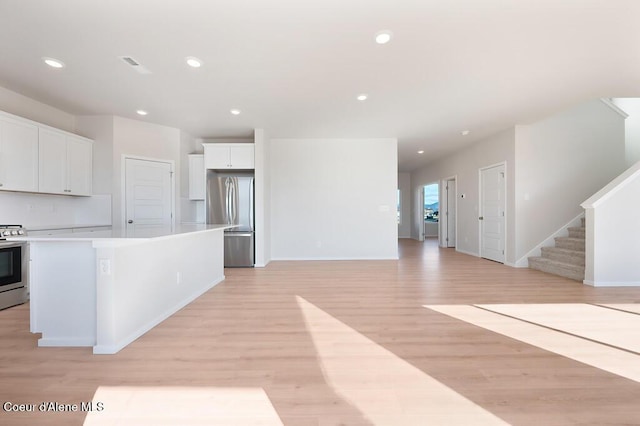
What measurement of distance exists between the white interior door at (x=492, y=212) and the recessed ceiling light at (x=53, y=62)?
23.1 ft

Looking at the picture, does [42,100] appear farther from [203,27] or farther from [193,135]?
[203,27]

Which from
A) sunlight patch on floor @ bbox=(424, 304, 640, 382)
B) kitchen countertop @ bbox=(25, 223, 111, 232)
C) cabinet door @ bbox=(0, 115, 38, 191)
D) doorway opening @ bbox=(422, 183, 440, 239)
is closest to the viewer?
sunlight patch on floor @ bbox=(424, 304, 640, 382)

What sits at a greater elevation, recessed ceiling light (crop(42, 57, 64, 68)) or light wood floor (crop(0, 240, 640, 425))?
recessed ceiling light (crop(42, 57, 64, 68))

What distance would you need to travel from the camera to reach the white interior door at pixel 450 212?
819 centimetres

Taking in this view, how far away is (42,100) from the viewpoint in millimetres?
3924

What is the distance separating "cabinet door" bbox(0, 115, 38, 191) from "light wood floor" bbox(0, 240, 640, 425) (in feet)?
5.14

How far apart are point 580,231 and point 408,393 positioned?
17.3 ft

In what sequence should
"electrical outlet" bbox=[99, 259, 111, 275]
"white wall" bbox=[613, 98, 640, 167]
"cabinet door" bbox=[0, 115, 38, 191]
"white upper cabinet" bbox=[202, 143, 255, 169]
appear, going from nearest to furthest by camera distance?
"electrical outlet" bbox=[99, 259, 111, 275] < "cabinet door" bbox=[0, 115, 38, 191] < "white upper cabinet" bbox=[202, 143, 255, 169] < "white wall" bbox=[613, 98, 640, 167]

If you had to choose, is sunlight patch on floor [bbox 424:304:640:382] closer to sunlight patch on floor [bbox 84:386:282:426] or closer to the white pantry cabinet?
sunlight patch on floor [bbox 84:386:282:426]

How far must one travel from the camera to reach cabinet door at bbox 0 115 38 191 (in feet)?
10.8

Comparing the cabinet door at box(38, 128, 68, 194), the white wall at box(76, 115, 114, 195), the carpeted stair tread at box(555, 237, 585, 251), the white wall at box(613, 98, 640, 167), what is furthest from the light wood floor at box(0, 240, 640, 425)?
the white wall at box(613, 98, 640, 167)

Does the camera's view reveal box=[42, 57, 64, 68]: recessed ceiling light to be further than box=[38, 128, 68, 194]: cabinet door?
No

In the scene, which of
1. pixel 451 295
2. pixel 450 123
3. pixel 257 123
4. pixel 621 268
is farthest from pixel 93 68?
pixel 621 268

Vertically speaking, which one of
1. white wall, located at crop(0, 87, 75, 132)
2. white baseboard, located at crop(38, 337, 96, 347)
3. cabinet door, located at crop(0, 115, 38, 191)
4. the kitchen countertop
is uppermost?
white wall, located at crop(0, 87, 75, 132)
